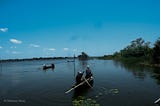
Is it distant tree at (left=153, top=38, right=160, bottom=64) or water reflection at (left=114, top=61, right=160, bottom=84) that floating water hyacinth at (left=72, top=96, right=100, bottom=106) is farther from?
distant tree at (left=153, top=38, right=160, bottom=64)

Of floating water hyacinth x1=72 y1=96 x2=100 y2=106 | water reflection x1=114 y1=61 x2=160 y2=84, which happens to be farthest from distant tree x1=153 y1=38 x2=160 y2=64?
floating water hyacinth x1=72 y1=96 x2=100 y2=106

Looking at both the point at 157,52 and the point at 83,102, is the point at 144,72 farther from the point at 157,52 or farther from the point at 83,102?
the point at 83,102

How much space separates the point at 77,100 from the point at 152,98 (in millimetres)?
7264

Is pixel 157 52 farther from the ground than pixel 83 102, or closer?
farther from the ground

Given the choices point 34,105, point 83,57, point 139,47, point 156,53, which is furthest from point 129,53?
point 34,105

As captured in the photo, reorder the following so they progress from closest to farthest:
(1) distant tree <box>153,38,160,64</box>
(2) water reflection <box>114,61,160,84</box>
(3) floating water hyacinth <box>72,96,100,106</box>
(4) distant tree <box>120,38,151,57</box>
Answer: (3) floating water hyacinth <box>72,96,100,106</box>, (2) water reflection <box>114,61,160,84</box>, (1) distant tree <box>153,38,160,64</box>, (4) distant tree <box>120,38,151,57</box>

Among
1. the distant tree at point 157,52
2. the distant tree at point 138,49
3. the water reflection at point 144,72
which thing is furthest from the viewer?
the distant tree at point 138,49

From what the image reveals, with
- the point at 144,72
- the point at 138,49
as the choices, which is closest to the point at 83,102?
the point at 144,72

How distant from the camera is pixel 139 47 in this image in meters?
100

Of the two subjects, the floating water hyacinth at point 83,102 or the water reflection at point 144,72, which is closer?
the floating water hyacinth at point 83,102

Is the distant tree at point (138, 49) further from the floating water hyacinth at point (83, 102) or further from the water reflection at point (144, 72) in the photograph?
the floating water hyacinth at point (83, 102)

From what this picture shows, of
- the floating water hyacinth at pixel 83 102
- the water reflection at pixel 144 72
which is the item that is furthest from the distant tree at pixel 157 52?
the floating water hyacinth at pixel 83 102

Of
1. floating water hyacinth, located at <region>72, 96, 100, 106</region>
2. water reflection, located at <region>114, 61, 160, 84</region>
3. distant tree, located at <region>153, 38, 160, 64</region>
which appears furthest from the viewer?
distant tree, located at <region>153, 38, 160, 64</region>

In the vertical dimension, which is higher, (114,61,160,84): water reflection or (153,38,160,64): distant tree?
(153,38,160,64): distant tree
